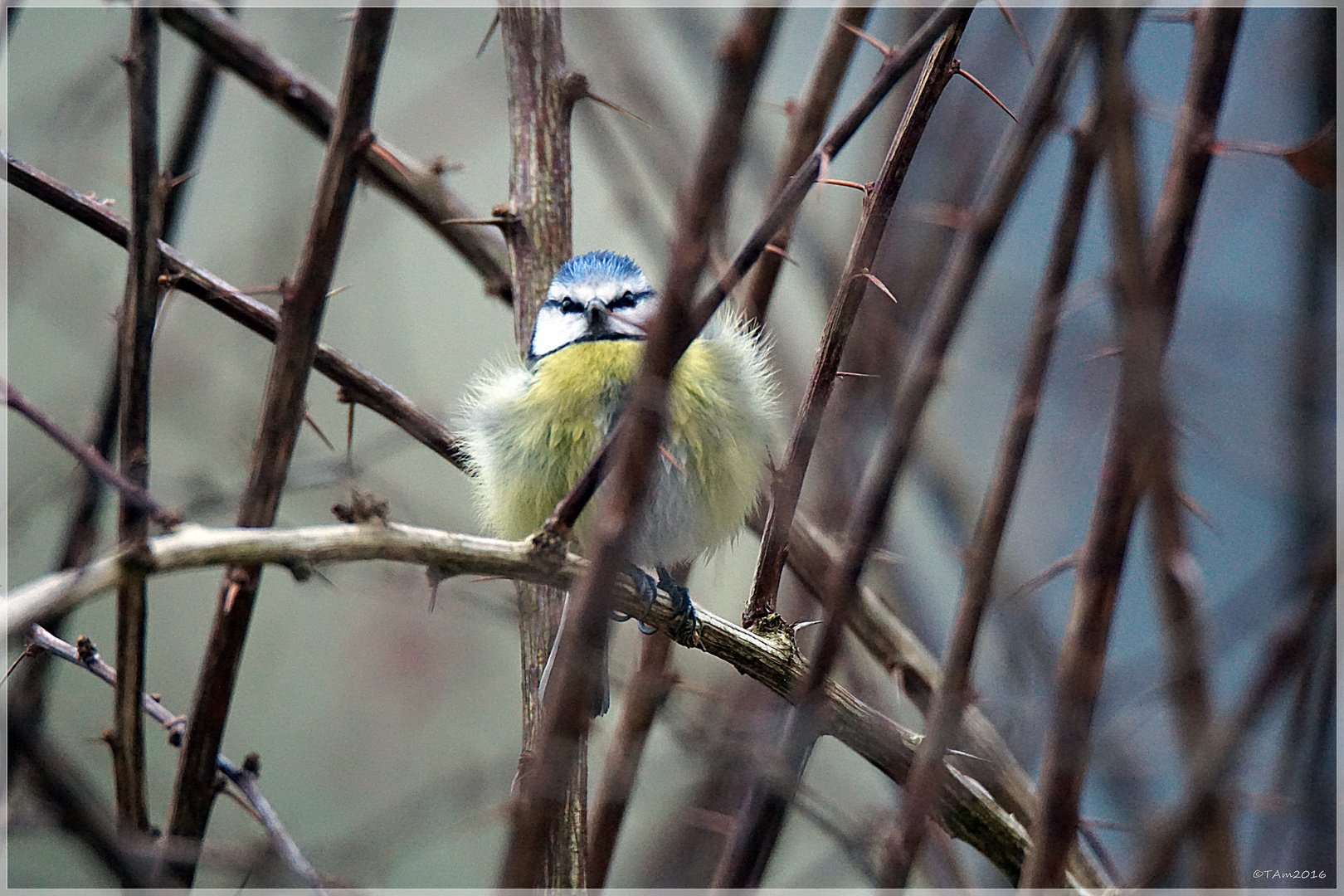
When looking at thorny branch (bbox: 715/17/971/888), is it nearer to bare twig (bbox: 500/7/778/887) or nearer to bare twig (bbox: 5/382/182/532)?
bare twig (bbox: 500/7/778/887)

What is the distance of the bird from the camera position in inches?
68.4

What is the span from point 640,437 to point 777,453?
1277 mm

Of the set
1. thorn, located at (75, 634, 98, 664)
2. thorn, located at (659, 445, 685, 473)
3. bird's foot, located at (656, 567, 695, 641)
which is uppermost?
thorn, located at (659, 445, 685, 473)

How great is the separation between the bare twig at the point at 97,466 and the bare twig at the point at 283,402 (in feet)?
0.71

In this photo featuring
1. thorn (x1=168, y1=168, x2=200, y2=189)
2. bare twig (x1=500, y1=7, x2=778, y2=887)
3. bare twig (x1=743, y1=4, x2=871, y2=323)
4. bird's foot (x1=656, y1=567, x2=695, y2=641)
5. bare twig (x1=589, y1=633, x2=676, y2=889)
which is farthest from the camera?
bare twig (x1=743, y1=4, x2=871, y2=323)

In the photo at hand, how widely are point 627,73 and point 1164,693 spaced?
6.24 feet

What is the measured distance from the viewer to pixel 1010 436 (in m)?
1.08

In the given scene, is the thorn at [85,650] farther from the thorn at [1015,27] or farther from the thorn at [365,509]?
the thorn at [1015,27]

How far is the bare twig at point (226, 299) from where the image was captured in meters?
1.49

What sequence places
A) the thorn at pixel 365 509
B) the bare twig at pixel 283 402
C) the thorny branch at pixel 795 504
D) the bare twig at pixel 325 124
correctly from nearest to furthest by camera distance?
1. the thorn at pixel 365 509
2. the thorny branch at pixel 795 504
3. the bare twig at pixel 283 402
4. the bare twig at pixel 325 124

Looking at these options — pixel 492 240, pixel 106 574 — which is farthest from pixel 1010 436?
pixel 492 240

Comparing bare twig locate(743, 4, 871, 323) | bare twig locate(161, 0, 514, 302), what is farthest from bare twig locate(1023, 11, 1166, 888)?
bare twig locate(161, 0, 514, 302)

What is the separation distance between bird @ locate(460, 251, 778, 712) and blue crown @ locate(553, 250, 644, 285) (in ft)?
0.05

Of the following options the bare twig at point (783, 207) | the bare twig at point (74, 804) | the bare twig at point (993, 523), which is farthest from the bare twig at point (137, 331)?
the bare twig at point (993, 523)
